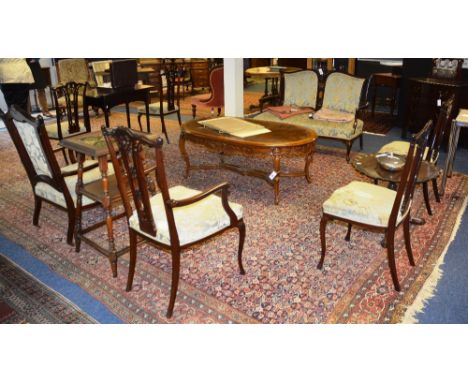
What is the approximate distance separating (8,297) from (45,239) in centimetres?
72

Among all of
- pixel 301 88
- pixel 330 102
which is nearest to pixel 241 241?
pixel 330 102

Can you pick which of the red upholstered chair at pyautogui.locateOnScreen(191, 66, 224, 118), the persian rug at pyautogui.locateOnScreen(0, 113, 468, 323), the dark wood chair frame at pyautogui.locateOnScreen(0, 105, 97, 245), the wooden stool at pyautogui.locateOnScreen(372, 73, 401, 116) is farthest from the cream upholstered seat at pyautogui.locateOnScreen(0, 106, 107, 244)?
the wooden stool at pyautogui.locateOnScreen(372, 73, 401, 116)

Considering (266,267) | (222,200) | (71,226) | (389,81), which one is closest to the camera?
(222,200)

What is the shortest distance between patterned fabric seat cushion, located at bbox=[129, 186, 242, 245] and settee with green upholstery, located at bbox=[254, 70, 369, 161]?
2.55 meters

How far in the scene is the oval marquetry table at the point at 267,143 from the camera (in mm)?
3693

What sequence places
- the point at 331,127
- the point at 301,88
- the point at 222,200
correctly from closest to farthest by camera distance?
the point at 222,200
the point at 331,127
the point at 301,88

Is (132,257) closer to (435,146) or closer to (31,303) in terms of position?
(31,303)

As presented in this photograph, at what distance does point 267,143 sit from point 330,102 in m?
1.99

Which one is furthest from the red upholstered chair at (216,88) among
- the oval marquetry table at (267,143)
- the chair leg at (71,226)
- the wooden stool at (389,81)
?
the chair leg at (71,226)

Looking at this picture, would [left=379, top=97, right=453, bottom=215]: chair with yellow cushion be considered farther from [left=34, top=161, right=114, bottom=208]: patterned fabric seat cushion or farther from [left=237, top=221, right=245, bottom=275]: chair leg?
[left=34, top=161, right=114, bottom=208]: patterned fabric seat cushion

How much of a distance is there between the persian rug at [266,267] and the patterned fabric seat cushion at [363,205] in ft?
1.41

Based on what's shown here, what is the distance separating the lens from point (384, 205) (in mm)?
2562

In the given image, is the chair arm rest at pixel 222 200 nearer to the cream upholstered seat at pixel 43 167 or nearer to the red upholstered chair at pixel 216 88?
the cream upholstered seat at pixel 43 167

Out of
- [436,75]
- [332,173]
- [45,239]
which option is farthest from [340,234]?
[436,75]
